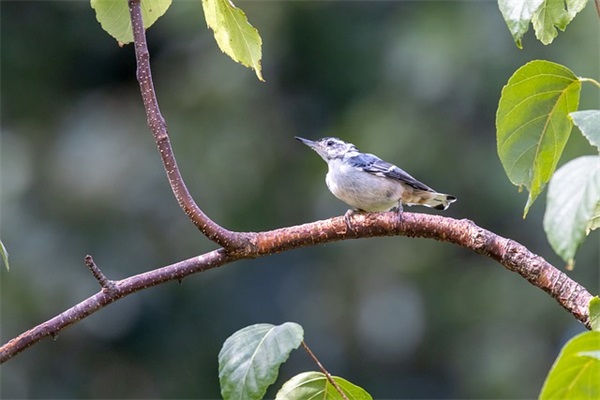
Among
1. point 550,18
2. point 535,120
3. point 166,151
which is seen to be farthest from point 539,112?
point 166,151

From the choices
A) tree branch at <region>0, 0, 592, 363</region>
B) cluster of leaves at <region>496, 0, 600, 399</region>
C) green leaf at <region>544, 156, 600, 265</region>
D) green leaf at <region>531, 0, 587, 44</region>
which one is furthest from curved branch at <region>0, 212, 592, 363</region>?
green leaf at <region>544, 156, 600, 265</region>

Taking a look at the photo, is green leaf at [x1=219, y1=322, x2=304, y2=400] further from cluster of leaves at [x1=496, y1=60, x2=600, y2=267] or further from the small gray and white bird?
the small gray and white bird

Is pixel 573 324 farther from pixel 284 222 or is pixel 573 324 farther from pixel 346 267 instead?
pixel 284 222

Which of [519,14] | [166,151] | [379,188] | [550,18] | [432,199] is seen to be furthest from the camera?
[432,199]

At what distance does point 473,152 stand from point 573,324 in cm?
226

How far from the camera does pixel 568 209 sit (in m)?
1.18

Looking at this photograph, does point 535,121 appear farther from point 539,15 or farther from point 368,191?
point 368,191

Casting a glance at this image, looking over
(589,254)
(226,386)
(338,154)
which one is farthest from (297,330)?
(589,254)

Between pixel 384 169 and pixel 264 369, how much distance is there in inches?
106

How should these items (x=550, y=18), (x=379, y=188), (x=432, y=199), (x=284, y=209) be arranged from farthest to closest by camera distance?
1. (x=284, y=209)
2. (x=432, y=199)
3. (x=379, y=188)
4. (x=550, y=18)

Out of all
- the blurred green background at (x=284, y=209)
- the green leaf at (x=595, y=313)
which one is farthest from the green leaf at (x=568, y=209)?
the blurred green background at (x=284, y=209)

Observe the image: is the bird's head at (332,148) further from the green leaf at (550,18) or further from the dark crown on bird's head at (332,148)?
the green leaf at (550,18)

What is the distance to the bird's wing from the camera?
4.17 meters

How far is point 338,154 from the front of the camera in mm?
4832
